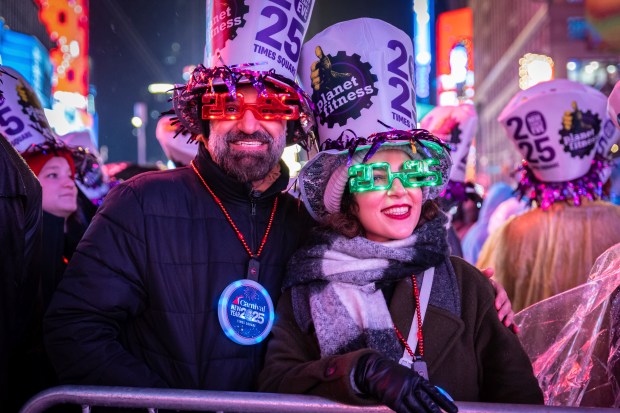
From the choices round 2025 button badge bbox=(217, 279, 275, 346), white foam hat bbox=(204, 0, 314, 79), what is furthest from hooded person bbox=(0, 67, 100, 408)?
round 2025 button badge bbox=(217, 279, 275, 346)

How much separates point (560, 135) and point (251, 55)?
2.26 m

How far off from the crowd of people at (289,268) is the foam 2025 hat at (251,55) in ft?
0.04

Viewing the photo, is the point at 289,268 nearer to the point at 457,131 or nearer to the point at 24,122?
the point at 24,122

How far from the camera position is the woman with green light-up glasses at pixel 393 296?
2484mm

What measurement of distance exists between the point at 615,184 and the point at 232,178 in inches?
202

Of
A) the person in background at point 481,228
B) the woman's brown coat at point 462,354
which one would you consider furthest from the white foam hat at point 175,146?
the woman's brown coat at point 462,354

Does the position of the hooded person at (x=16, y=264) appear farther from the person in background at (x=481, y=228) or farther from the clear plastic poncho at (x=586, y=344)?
the person in background at (x=481, y=228)

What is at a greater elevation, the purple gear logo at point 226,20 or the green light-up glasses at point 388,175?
the purple gear logo at point 226,20

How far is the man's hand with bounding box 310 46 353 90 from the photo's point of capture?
298cm

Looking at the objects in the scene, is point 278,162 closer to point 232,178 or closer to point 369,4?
point 232,178

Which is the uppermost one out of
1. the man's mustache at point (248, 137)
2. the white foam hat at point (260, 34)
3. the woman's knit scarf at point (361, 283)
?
the white foam hat at point (260, 34)

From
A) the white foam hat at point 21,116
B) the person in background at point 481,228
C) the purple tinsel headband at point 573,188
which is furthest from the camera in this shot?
the person in background at point 481,228

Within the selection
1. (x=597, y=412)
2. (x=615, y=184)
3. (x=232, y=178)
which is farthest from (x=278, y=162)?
(x=615, y=184)

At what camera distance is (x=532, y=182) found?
183 inches
